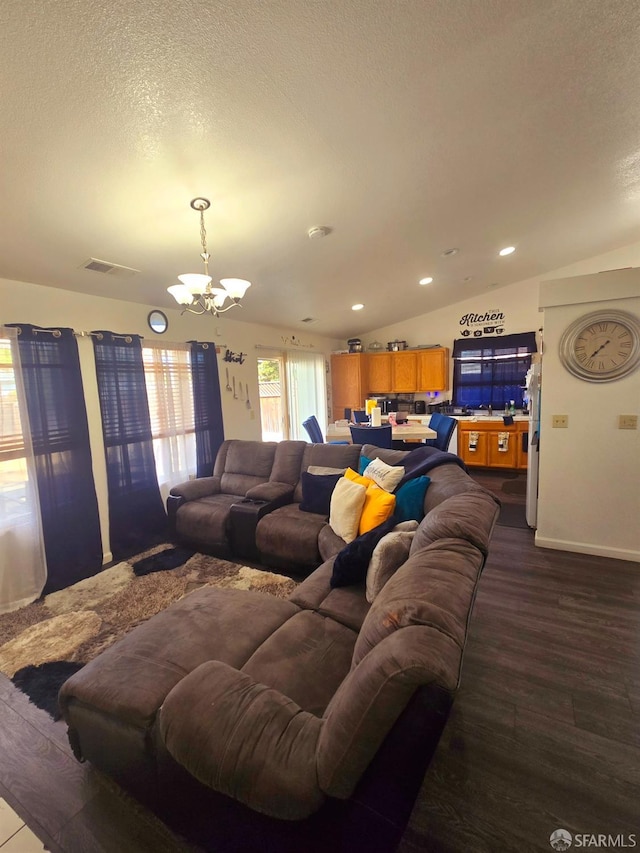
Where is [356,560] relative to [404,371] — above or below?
below

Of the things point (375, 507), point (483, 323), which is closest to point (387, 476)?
point (375, 507)

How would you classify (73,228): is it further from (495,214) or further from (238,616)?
(495,214)

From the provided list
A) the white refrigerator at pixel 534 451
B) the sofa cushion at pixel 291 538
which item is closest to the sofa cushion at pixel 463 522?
the sofa cushion at pixel 291 538

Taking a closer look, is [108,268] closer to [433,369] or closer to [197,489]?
[197,489]

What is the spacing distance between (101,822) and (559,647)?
7.37 ft

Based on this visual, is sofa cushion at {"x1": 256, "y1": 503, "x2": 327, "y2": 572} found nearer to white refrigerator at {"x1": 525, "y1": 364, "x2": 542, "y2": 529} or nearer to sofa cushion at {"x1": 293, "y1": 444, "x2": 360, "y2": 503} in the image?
sofa cushion at {"x1": 293, "y1": 444, "x2": 360, "y2": 503}

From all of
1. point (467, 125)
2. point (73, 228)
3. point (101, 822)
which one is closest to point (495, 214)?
point (467, 125)

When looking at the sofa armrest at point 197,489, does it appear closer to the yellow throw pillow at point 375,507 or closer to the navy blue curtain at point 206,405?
the navy blue curtain at point 206,405

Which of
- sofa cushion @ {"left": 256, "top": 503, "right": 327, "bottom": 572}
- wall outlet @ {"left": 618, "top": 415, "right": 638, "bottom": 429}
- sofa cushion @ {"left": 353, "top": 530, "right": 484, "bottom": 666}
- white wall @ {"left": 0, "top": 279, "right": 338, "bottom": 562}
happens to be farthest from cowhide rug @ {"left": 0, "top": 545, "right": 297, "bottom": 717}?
wall outlet @ {"left": 618, "top": 415, "right": 638, "bottom": 429}

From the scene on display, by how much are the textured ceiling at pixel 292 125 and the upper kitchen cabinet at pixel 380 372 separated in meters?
3.42

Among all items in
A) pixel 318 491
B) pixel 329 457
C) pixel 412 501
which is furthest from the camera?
pixel 329 457

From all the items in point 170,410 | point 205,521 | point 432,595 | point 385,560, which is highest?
point 170,410

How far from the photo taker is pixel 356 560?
5.85 feet

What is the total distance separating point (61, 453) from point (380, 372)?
516 cm
